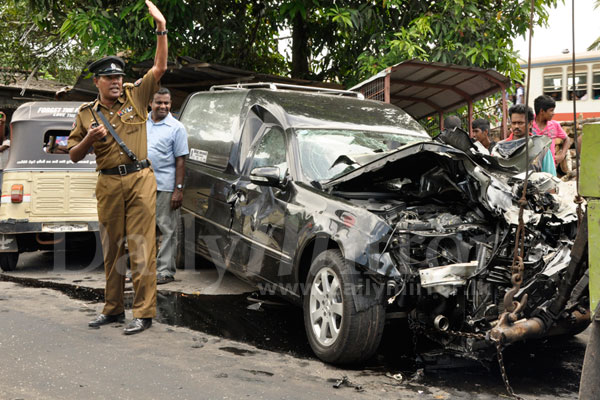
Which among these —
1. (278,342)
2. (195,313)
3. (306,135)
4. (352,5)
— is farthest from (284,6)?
(278,342)

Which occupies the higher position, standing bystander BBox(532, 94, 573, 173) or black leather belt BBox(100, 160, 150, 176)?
standing bystander BBox(532, 94, 573, 173)

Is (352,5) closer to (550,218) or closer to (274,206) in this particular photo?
(274,206)

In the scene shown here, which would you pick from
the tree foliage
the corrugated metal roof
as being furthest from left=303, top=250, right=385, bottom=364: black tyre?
the tree foliage

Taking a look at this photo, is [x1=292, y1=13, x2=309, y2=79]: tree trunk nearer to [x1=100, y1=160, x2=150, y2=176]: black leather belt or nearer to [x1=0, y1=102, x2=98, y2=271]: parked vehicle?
[x1=0, y1=102, x2=98, y2=271]: parked vehicle

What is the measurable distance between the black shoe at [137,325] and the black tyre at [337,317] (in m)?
1.35

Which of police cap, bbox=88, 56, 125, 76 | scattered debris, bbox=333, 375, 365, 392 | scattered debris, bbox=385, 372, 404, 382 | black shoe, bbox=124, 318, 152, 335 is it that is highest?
police cap, bbox=88, 56, 125, 76

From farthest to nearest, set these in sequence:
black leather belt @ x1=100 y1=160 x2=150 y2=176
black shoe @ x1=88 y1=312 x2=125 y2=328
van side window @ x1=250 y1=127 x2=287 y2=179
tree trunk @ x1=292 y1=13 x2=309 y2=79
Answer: tree trunk @ x1=292 y1=13 x2=309 y2=79 < van side window @ x1=250 y1=127 x2=287 y2=179 < black shoe @ x1=88 y1=312 x2=125 y2=328 < black leather belt @ x1=100 y1=160 x2=150 y2=176

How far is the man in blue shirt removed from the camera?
628cm

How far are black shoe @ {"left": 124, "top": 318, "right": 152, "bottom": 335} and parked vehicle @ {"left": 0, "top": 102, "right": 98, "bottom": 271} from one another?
2.76 m

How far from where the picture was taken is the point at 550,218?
160 inches

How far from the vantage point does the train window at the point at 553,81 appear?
20094 millimetres

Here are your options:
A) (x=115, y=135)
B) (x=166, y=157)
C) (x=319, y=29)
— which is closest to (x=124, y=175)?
(x=115, y=135)

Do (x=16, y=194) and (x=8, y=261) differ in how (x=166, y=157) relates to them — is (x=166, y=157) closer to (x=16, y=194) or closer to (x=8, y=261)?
(x=16, y=194)

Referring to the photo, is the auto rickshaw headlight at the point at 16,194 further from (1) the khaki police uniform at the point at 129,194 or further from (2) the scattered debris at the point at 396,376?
(2) the scattered debris at the point at 396,376
